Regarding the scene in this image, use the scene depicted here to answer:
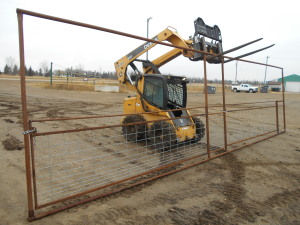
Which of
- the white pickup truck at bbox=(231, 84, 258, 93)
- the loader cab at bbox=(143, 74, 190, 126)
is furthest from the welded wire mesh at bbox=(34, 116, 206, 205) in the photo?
the white pickup truck at bbox=(231, 84, 258, 93)

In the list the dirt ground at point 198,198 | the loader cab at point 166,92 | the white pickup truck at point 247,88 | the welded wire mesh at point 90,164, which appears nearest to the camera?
the dirt ground at point 198,198

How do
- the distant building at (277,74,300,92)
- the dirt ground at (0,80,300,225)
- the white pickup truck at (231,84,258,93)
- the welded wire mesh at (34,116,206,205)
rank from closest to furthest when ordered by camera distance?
the dirt ground at (0,80,300,225) < the welded wire mesh at (34,116,206,205) < the white pickup truck at (231,84,258,93) < the distant building at (277,74,300,92)

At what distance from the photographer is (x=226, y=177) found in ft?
14.3

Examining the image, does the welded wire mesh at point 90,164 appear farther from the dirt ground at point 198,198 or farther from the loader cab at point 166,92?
the loader cab at point 166,92

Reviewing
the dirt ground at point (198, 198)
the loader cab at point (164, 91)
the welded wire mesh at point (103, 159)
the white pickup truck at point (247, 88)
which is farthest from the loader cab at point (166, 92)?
the white pickup truck at point (247, 88)

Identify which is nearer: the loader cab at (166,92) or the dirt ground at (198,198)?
the dirt ground at (198,198)

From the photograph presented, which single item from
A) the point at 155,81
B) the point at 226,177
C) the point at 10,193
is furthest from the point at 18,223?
the point at 155,81

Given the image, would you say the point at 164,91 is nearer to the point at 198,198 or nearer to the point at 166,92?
the point at 166,92

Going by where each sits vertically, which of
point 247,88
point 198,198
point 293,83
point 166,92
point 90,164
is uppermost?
point 293,83

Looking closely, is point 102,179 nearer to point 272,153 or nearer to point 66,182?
point 66,182

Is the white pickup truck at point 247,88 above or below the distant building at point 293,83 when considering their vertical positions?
below

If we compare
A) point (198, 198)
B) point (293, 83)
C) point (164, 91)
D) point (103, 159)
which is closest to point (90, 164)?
point (103, 159)

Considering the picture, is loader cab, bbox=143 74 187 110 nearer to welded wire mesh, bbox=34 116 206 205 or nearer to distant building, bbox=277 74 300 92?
welded wire mesh, bbox=34 116 206 205

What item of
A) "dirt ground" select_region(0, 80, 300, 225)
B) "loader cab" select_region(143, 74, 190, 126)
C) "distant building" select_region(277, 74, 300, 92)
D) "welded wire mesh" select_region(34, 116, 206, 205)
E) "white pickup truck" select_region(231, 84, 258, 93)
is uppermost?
"distant building" select_region(277, 74, 300, 92)
